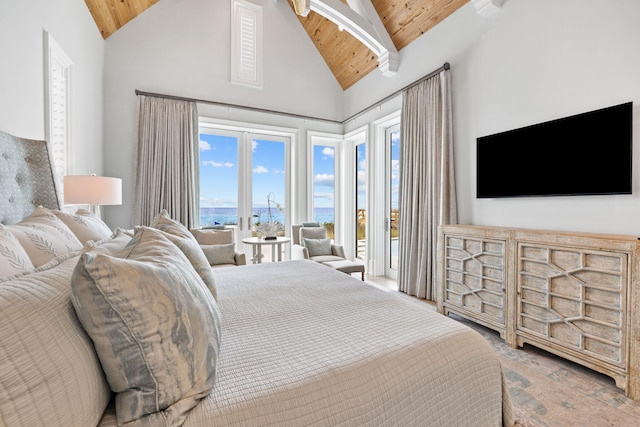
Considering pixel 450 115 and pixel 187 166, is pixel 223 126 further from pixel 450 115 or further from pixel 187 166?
pixel 450 115

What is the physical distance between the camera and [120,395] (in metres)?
0.69

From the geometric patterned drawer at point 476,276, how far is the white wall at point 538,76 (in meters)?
0.39

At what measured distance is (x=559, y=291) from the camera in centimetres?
206

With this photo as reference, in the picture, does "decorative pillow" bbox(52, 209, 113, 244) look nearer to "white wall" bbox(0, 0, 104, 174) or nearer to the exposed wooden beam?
"white wall" bbox(0, 0, 104, 174)

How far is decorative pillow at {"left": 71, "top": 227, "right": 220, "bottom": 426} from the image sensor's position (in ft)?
2.16

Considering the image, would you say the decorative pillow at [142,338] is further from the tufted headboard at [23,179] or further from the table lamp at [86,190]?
the table lamp at [86,190]

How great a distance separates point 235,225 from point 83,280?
→ 4.03 m

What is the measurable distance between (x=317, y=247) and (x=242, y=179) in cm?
164

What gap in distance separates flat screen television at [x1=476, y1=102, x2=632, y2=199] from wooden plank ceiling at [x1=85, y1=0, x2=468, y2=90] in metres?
1.65

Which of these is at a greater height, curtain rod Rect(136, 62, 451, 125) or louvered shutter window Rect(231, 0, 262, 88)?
louvered shutter window Rect(231, 0, 262, 88)

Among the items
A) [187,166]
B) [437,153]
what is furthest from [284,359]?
[187,166]

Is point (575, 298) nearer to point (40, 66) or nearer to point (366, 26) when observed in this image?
point (366, 26)

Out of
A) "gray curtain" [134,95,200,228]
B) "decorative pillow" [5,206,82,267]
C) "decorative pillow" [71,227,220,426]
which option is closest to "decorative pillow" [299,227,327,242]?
"gray curtain" [134,95,200,228]

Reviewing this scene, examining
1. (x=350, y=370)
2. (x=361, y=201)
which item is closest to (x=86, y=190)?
(x=350, y=370)
